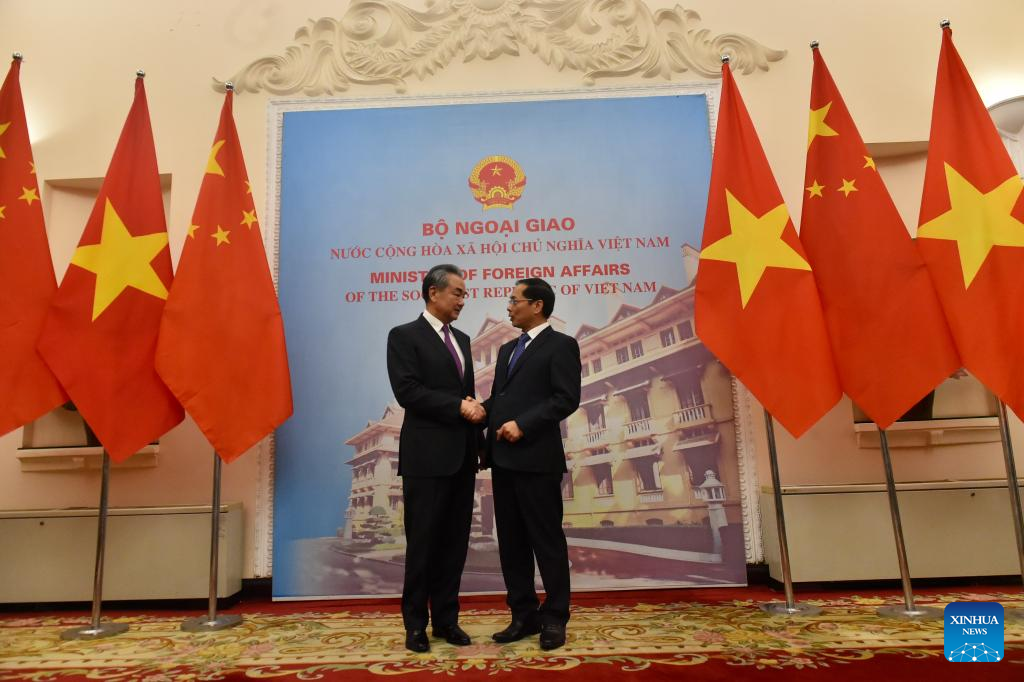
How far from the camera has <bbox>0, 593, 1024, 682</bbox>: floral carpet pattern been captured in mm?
2121

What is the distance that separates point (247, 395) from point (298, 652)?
1189 mm

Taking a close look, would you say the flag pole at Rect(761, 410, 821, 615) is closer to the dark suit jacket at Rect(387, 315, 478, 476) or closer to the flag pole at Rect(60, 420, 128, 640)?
the dark suit jacket at Rect(387, 315, 478, 476)

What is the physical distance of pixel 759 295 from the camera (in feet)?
9.46

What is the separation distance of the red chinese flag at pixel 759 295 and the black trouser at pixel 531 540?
1.10 meters

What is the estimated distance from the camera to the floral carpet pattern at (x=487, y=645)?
2121 millimetres

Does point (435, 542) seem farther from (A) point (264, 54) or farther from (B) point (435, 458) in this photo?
(A) point (264, 54)

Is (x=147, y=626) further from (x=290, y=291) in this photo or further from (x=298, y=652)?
(x=290, y=291)

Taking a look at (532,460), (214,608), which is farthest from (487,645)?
(214,608)

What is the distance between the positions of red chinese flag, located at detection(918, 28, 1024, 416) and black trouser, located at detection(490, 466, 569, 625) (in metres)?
1.87

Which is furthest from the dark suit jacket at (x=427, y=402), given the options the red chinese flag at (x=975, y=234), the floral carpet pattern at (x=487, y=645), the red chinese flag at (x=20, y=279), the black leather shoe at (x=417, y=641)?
the red chinese flag at (x=975, y=234)

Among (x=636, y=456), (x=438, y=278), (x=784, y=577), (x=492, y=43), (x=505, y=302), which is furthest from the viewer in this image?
(x=492, y=43)

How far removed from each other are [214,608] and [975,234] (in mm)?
3726

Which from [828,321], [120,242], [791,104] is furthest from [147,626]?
[791,104]

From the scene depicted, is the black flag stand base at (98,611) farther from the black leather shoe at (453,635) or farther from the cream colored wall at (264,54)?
the black leather shoe at (453,635)
